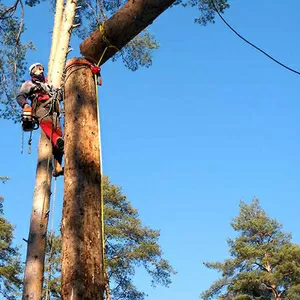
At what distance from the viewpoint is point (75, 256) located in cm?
243

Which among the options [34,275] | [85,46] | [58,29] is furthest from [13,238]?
[85,46]

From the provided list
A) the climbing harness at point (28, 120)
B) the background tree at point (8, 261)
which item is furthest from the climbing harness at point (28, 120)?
the background tree at point (8, 261)

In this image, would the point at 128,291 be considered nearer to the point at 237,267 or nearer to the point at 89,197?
the point at 237,267

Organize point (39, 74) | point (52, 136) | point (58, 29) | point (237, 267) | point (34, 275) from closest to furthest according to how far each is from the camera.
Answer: point (34, 275) → point (52, 136) → point (39, 74) → point (58, 29) → point (237, 267)

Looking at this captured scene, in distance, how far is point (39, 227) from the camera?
16.8ft

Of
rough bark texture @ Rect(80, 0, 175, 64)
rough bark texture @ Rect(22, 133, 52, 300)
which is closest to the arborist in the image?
rough bark texture @ Rect(22, 133, 52, 300)

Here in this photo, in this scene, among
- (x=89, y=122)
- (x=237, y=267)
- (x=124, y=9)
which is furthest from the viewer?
(x=237, y=267)

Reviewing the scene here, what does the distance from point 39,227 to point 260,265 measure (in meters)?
18.8

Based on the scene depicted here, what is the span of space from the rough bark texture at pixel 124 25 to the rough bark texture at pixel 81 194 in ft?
0.49

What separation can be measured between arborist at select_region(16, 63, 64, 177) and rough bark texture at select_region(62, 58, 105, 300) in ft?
7.12

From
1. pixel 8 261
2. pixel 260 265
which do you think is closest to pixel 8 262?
pixel 8 261

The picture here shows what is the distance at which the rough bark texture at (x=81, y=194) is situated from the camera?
2377 mm

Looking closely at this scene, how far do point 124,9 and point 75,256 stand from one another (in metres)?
1.72

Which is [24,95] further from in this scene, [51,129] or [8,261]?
[8,261]
